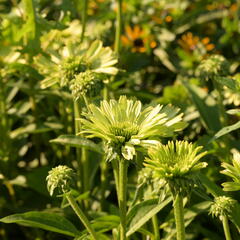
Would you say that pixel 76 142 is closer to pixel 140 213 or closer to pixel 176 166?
pixel 140 213

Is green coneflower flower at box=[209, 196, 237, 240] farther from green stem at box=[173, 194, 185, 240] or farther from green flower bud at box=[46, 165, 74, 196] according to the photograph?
green flower bud at box=[46, 165, 74, 196]

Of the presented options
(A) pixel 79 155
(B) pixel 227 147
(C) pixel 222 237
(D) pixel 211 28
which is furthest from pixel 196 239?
(D) pixel 211 28

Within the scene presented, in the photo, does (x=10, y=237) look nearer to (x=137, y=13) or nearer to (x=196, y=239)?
(x=196, y=239)

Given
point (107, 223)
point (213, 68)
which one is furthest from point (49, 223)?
point (213, 68)

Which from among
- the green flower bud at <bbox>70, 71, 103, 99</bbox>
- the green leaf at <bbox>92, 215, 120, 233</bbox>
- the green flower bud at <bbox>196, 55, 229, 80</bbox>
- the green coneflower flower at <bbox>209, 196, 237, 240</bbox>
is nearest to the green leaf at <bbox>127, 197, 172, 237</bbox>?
the green leaf at <bbox>92, 215, 120, 233</bbox>

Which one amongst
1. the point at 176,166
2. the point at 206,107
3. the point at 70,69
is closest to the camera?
the point at 176,166

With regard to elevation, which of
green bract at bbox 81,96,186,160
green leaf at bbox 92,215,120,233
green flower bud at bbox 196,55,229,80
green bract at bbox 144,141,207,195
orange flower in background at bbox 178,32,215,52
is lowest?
green leaf at bbox 92,215,120,233
